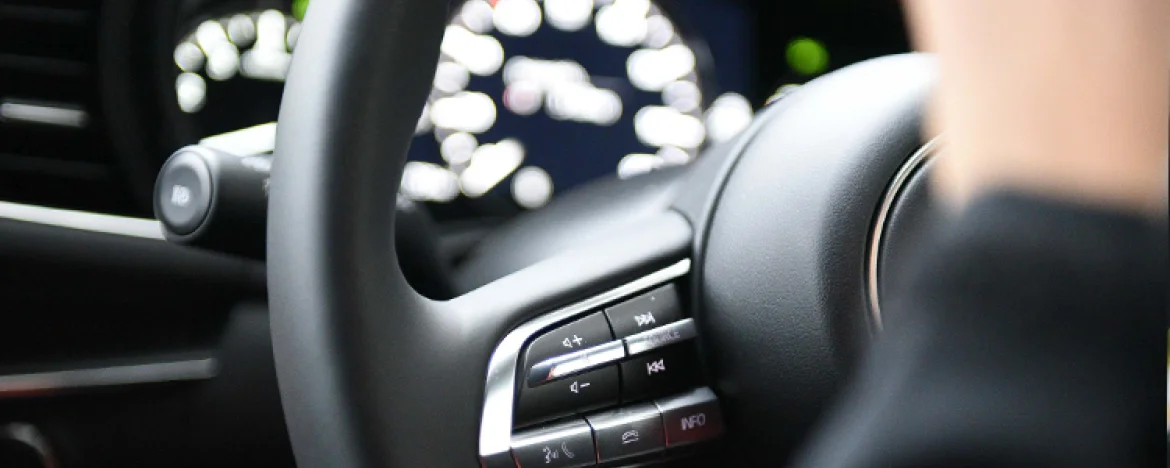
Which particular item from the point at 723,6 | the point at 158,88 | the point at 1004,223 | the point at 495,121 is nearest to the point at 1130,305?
the point at 1004,223

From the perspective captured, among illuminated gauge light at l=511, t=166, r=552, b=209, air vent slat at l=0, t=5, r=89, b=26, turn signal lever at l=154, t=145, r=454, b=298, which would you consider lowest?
illuminated gauge light at l=511, t=166, r=552, b=209

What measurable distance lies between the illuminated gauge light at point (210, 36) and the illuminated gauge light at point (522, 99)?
2.75m

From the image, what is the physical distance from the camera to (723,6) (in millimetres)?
4930

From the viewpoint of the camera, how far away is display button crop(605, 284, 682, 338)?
67cm

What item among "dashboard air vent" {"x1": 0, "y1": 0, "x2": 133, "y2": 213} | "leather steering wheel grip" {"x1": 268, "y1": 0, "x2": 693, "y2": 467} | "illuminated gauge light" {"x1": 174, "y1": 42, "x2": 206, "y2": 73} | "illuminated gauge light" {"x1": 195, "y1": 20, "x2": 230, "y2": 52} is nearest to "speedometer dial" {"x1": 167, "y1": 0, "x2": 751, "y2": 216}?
"illuminated gauge light" {"x1": 195, "y1": 20, "x2": 230, "y2": 52}

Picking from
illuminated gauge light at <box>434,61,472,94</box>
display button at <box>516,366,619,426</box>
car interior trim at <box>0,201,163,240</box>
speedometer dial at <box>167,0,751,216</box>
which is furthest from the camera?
illuminated gauge light at <box>434,61,472,94</box>

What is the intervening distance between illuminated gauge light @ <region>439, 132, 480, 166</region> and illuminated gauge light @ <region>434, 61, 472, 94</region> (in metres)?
0.37

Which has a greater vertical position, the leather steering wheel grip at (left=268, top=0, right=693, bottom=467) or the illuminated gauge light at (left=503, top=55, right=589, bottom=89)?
the leather steering wheel grip at (left=268, top=0, right=693, bottom=467)

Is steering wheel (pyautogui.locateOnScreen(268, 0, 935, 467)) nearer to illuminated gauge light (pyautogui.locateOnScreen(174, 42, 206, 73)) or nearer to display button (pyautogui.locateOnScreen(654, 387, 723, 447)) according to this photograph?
display button (pyautogui.locateOnScreen(654, 387, 723, 447))

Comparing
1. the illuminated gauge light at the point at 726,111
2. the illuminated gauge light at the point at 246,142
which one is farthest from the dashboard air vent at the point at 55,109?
the illuminated gauge light at the point at 726,111

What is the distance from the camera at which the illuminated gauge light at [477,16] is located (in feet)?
15.8

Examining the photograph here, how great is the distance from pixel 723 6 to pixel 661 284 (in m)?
4.37

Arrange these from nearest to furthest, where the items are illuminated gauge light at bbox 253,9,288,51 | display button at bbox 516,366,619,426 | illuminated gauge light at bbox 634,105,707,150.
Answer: display button at bbox 516,366,619,426 → illuminated gauge light at bbox 253,9,288,51 → illuminated gauge light at bbox 634,105,707,150

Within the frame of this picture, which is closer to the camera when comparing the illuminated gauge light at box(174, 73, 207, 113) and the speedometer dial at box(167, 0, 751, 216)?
the illuminated gauge light at box(174, 73, 207, 113)
